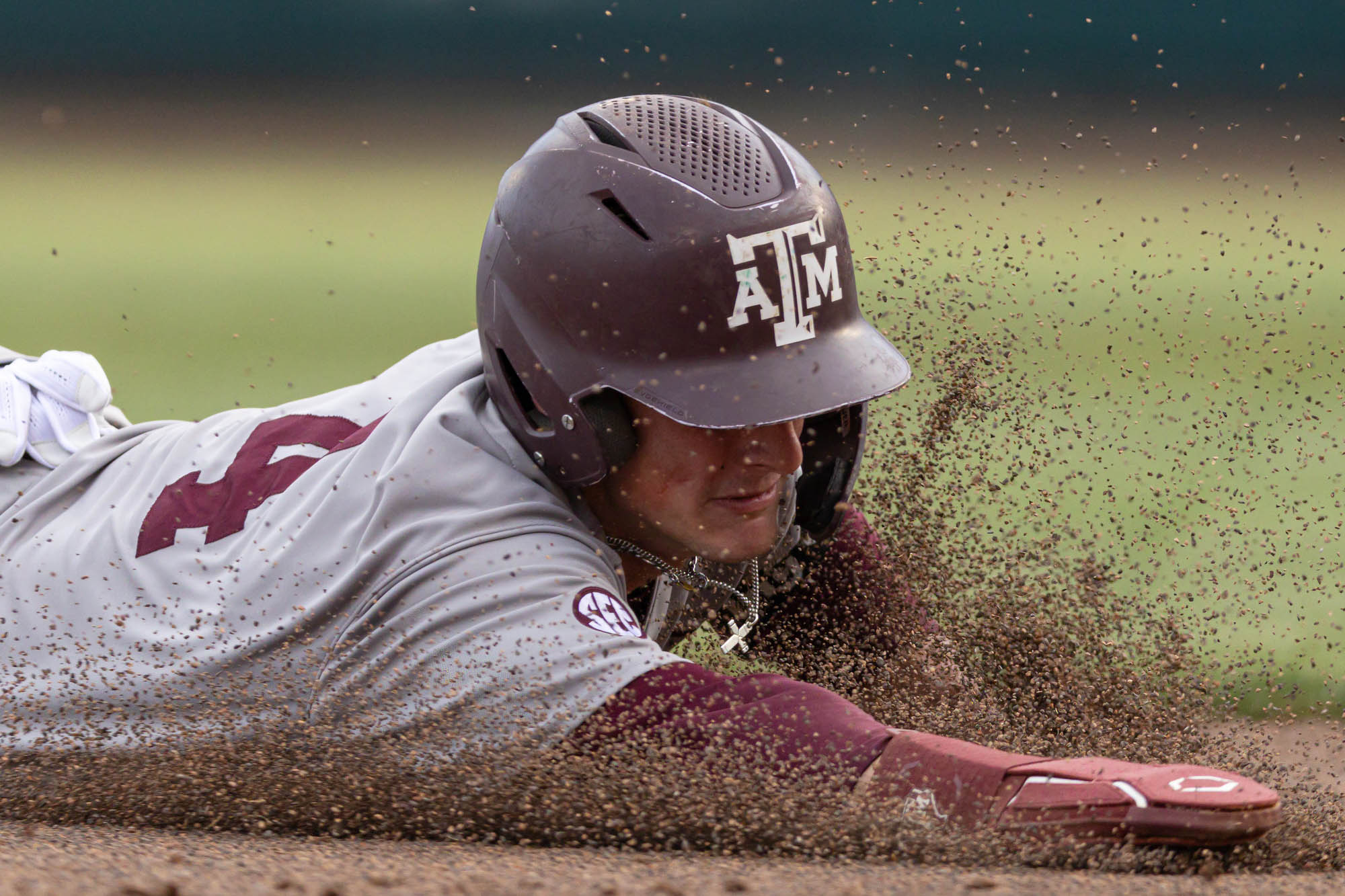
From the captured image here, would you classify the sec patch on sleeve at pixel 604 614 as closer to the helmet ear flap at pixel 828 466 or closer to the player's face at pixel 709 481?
the player's face at pixel 709 481

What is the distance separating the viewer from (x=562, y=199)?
66.8 inches

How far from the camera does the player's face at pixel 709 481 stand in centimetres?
169

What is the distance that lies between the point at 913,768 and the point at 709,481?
1.72 ft

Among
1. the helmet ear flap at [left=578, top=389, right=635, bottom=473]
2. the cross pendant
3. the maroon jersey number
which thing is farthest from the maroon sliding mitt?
the maroon jersey number

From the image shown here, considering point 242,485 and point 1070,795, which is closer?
point 1070,795

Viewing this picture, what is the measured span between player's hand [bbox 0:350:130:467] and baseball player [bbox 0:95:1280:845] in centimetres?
24

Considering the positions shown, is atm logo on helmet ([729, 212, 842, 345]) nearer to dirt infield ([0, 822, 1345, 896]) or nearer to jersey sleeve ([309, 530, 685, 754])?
jersey sleeve ([309, 530, 685, 754])

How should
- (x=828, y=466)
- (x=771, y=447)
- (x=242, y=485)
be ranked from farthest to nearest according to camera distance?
(x=828, y=466) < (x=242, y=485) < (x=771, y=447)

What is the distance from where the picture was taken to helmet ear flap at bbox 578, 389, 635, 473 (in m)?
1.68

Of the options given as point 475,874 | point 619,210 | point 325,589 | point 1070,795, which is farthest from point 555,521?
→ point 1070,795

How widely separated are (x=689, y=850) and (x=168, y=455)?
1149 mm

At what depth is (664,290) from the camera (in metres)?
1.64

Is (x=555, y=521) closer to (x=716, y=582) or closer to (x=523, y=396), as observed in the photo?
(x=523, y=396)

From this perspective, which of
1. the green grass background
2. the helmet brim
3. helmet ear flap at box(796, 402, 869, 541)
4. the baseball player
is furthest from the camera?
the green grass background
